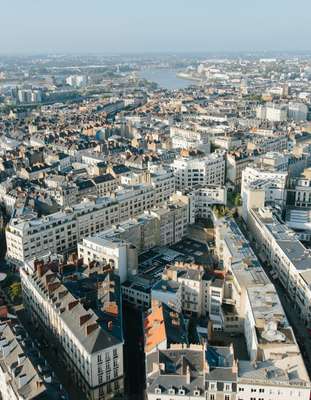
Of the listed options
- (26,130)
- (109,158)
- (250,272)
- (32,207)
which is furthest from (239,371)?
(26,130)

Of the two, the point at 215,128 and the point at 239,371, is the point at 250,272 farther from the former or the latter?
the point at 215,128

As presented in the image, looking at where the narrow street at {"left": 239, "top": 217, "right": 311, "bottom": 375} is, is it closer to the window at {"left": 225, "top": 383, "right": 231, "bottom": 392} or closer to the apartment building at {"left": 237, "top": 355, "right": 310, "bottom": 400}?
the apartment building at {"left": 237, "top": 355, "right": 310, "bottom": 400}

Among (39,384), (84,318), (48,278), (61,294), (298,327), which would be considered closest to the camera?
(39,384)

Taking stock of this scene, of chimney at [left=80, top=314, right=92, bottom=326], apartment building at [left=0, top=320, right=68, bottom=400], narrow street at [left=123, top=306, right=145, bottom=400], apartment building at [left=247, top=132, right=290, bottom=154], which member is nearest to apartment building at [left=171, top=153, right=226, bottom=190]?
apartment building at [left=247, top=132, right=290, bottom=154]

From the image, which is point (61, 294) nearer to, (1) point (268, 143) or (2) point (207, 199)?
(2) point (207, 199)

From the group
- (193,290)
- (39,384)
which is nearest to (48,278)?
(193,290)

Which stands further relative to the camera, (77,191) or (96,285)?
(77,191)

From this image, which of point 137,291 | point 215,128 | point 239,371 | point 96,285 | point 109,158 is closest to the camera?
point 239,371
